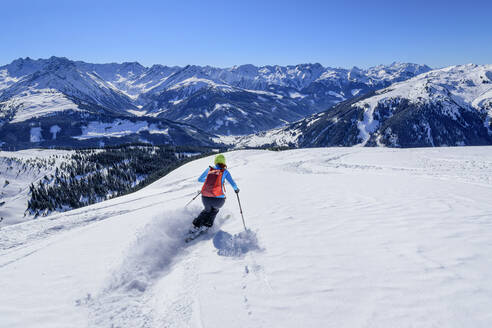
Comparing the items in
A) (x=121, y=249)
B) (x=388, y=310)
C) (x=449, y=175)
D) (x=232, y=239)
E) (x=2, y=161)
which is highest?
(x=2, y=161)

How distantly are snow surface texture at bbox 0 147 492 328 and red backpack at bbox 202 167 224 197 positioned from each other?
1.60 metres

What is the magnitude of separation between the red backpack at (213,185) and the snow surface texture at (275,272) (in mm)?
1599

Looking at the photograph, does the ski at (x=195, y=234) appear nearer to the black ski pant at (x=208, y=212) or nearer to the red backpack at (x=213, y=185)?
the black ski pant at (x=208, y=212)

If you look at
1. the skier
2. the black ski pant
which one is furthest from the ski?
the black ski pant

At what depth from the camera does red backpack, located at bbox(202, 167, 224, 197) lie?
9.77 meters

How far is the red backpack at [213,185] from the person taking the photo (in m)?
9.77

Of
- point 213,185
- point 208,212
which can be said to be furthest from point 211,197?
point 208,212

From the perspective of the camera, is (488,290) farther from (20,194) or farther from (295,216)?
(20,194)

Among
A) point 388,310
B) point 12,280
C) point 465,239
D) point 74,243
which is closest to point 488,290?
point 388,310

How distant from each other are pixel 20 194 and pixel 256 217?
15467 centimetres

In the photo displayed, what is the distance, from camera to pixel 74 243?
9789 millimetres

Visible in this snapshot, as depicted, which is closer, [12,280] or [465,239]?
[12,280]

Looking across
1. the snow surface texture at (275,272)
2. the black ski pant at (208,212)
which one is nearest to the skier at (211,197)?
the black ski pant at (208,212)

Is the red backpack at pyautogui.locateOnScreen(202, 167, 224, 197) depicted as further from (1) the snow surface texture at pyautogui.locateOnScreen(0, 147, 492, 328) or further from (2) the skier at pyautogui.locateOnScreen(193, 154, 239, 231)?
(1) the snow surface texture at pyautogui.locateOnScreen(0, 147, 492, 328)
